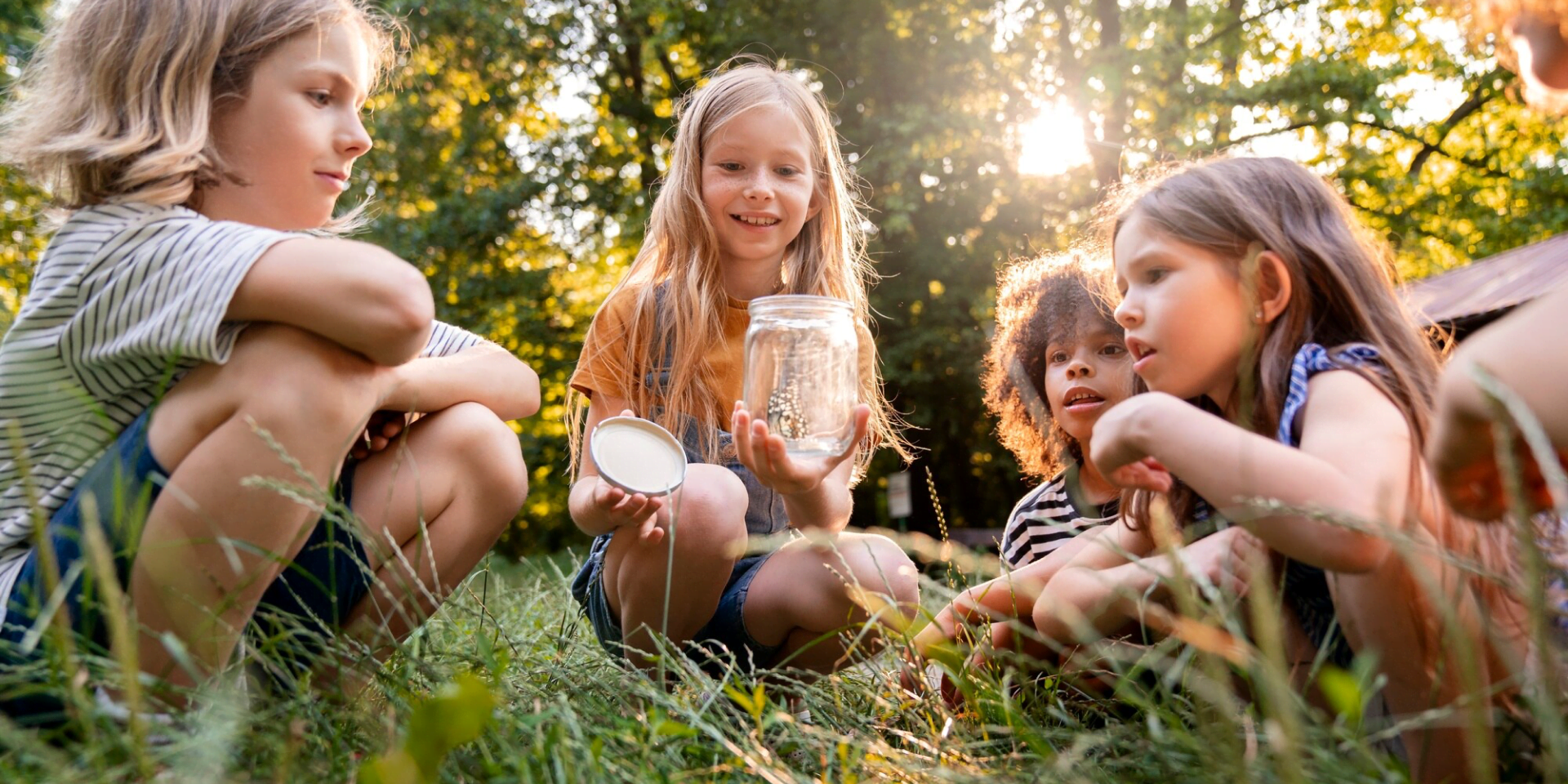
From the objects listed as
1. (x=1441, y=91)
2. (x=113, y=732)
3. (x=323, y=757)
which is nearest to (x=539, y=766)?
(x=323, y=757)

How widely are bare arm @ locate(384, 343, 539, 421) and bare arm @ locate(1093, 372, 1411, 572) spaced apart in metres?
1.01

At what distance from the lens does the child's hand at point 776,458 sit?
1.83m

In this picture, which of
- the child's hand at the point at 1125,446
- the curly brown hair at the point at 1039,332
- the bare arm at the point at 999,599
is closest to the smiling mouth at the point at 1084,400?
the curly brown hair at the point at 1039,332

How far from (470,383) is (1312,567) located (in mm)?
1320

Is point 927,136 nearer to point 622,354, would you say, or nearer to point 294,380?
point 622,354

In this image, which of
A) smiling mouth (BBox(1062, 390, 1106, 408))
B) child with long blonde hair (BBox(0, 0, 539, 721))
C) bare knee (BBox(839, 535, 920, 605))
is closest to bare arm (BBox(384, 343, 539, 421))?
child with long blonde hair (BBox(0, 0, 539, 721))

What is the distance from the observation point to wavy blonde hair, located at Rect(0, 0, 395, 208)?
1.64 metres

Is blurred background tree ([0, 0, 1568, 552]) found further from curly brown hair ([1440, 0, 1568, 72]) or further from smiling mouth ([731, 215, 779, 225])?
curly brown hair ([1440, 0, 1568, 72])

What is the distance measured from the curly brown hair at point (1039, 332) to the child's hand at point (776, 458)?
0.79 meters

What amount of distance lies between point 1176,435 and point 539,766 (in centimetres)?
82

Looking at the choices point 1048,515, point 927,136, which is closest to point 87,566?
point 1048,515

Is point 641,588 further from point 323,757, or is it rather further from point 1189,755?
point 1189,755

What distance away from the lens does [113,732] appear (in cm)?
102

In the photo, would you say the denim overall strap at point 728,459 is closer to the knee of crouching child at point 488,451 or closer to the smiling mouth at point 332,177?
the knee of crouching child at point 488,451
